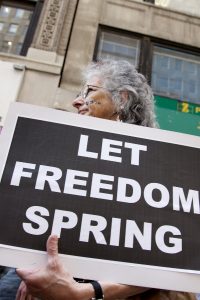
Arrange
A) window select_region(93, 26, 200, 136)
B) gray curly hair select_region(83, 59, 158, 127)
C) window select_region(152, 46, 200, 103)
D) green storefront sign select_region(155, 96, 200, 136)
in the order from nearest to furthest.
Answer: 1. gray curly hair select_region(83, 59, 158, 127)
2. green storefront sign select_region(155, 96, 200, 136)
3. window select_region(93, 26, 200, 136)
4. window select_region(152, 46, 200, 103)

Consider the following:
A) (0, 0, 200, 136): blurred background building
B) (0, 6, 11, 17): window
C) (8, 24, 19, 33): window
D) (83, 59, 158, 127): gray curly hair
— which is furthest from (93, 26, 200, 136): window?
(83, 59, 158, 127): gray curly hair

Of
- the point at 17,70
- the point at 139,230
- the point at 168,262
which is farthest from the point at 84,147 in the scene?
the point at 17,70

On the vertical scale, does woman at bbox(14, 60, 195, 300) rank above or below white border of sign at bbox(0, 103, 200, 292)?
above

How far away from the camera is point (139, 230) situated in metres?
1.24

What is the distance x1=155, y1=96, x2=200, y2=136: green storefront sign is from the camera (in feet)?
23.1

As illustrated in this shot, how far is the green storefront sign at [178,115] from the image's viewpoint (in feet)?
23.1

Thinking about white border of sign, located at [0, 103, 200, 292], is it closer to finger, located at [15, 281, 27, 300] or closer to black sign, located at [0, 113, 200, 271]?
black sign, located at [0, 113, 200, 271]

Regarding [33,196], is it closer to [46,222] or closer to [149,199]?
[46,222]

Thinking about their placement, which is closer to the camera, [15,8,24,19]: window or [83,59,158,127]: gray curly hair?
[83,59,158,127]: gray curly hair

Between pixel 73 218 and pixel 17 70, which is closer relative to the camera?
pixel 73 218

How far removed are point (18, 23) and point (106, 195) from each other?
7897 millimetres

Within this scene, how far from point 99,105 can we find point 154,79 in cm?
635

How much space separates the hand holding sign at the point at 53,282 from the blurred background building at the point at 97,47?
5.83 metres

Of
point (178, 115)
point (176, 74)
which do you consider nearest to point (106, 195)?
point (178, 115)
